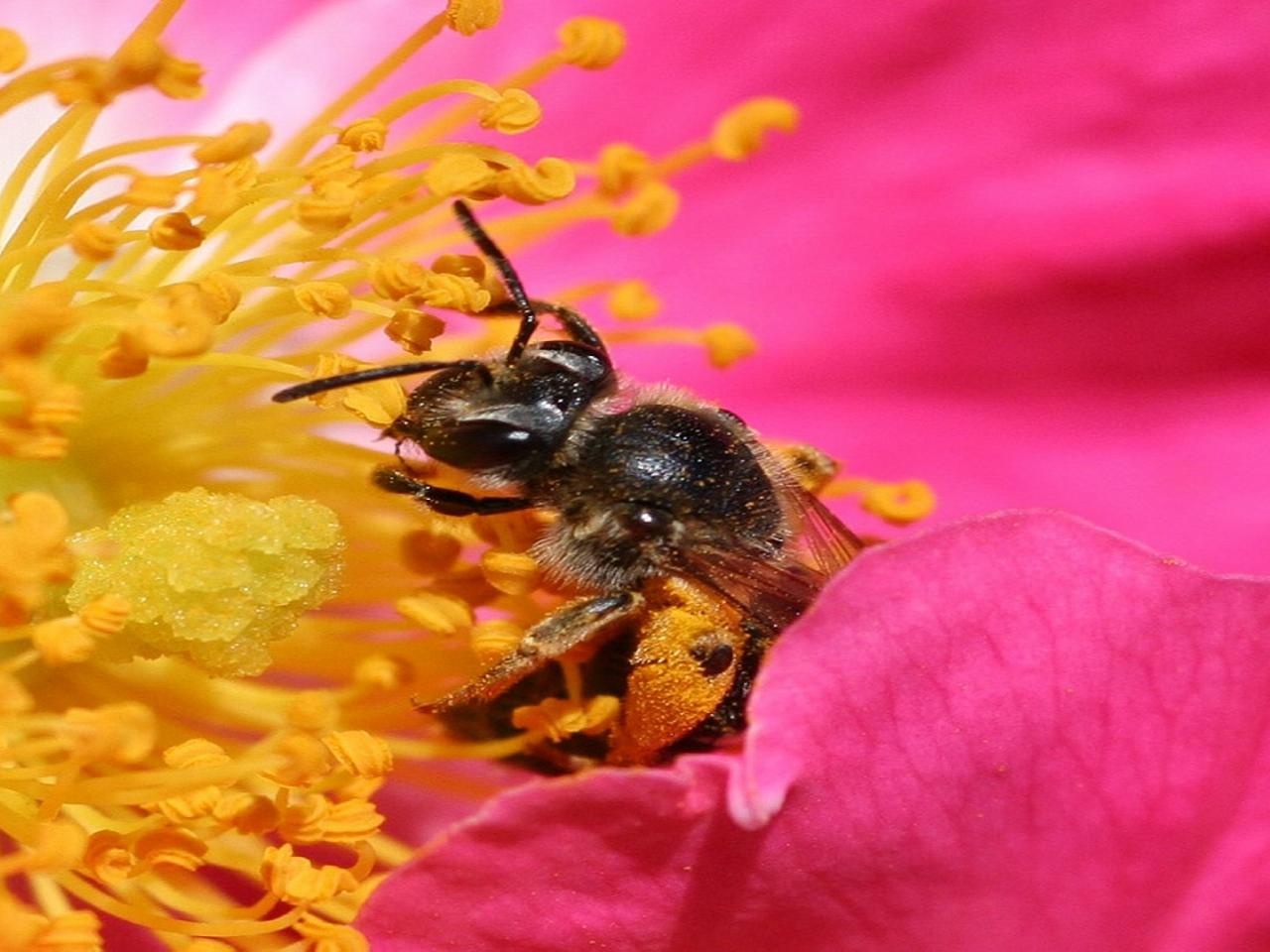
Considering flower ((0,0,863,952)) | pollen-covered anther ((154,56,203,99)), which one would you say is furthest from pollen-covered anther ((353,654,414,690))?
pollen-covered anther ((154,56,203,99))

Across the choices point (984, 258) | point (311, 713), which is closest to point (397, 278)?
point (311, 713)

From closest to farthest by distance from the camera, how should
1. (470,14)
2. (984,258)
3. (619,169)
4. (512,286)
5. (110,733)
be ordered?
(110,733)
(512,286)
(470,14)
(619,169)
(984,258)

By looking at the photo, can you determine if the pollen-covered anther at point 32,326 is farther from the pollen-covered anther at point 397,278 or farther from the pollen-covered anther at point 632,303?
the pollen-covered anther at point 632,303

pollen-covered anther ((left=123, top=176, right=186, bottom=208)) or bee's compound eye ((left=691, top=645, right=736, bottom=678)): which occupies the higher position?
pollen-covered anther ((left=123, top=176, right=186, bottom=208))

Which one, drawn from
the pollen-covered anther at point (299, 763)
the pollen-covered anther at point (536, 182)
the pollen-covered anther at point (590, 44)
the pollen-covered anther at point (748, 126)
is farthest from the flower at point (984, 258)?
the pollen-covered anther at point (299, 763)

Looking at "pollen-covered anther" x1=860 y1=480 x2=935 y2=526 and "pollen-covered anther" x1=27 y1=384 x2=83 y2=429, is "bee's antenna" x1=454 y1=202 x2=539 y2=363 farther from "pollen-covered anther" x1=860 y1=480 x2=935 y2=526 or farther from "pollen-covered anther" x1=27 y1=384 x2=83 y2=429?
"pollen-covered anther" x1=860 y1=480 x2=935 y2=526

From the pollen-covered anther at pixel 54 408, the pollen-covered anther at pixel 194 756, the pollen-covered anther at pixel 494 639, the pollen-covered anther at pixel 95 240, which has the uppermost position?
the pollen-covered anther at pixel 95 240

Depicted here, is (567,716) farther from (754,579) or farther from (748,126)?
(748,126)
